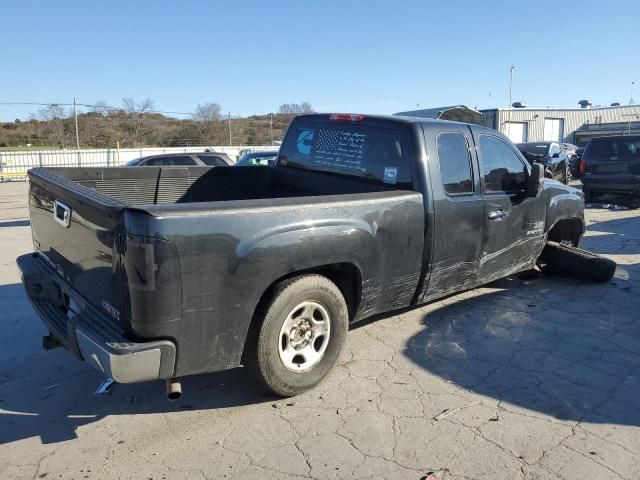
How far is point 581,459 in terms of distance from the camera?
2.88 meters

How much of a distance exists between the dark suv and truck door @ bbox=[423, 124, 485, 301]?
9937 mm

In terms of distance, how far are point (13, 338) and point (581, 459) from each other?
4.48 meters

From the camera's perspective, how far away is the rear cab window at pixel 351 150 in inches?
167

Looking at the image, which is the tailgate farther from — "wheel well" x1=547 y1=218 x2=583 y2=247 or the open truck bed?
"wheel well" x1=547 y1=218 x2=583 y2=247

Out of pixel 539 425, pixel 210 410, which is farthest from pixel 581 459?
pixel 210 410

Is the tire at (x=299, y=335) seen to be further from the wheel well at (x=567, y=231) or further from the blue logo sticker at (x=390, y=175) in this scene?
the wheel well at (x=567, y=231)

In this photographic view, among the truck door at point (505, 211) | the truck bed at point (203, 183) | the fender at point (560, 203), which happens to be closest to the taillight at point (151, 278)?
the truck bed at point (203, 183)

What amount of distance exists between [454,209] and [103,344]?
9.50ft

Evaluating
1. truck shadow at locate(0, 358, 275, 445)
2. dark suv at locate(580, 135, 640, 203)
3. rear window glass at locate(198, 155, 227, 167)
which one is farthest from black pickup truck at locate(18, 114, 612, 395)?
dark suv at locate(580, 135, 640, 203)

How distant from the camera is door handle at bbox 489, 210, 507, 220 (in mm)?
4741

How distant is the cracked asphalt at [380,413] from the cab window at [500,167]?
4.24 ft

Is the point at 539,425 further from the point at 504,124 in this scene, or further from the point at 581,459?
the point at 504,124

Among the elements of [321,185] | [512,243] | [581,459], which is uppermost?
[321,185]

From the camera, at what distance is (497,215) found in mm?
4809
